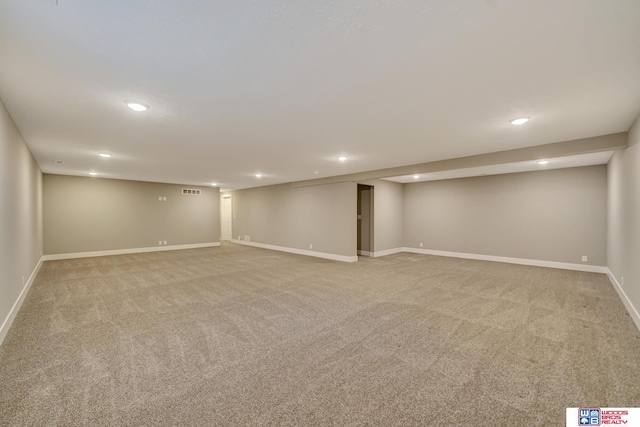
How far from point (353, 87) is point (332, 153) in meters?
2.56

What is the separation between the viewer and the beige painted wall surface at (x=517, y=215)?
20.4ft

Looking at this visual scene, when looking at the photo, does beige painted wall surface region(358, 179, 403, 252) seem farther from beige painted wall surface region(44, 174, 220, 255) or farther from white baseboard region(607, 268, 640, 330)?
beige painted wall surface region(44, 174, 220, 255)

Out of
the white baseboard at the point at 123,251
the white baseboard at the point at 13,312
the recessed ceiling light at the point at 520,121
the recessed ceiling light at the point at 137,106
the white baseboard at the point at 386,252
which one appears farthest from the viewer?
the white baseboard at the point at 386,252

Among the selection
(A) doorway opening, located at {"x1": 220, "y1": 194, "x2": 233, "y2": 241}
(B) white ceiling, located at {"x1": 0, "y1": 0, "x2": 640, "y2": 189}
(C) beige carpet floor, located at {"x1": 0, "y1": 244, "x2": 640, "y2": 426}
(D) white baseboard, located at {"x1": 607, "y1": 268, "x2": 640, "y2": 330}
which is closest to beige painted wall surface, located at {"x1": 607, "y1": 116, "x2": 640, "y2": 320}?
(D) white baseboard, located at {"x1": 607, "y1": 268, "x2": 640, "y2": 330}

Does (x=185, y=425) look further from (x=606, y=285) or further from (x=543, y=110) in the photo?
(x=606, y=285)

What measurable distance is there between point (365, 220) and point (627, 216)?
5.72m

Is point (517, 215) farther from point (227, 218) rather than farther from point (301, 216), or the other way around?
point (227, 218)

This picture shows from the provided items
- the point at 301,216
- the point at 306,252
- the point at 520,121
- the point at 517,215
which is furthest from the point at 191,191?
the point at 517,215

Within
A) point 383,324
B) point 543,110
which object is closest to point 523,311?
point 383,324

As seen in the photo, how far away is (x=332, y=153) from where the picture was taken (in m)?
4.99

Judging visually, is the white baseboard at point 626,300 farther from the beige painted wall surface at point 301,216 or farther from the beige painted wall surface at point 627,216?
the beige painted wall surface at point 301,216

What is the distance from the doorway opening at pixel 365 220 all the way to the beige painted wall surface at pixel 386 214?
15cm

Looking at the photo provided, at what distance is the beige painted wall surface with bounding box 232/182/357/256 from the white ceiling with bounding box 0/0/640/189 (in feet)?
13.1

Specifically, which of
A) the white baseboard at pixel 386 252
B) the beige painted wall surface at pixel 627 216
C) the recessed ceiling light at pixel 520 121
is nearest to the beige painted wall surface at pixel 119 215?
the white baseboard at pixel 386 252
